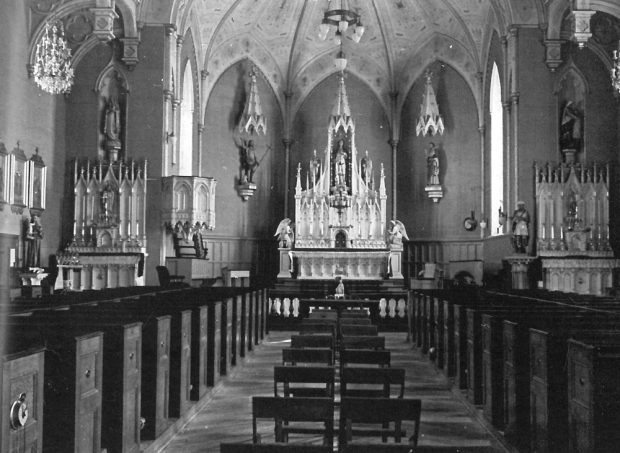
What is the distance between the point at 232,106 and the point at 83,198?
9.64 metres

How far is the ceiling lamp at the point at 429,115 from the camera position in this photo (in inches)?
1095

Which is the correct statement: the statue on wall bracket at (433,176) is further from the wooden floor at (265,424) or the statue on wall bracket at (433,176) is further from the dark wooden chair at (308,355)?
the dark wooden chair at (308,355)

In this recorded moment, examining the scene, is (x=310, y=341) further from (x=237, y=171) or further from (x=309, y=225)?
(x=237, y=171)

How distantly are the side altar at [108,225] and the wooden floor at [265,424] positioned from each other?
842cm

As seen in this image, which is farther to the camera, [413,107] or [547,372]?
[413,107]

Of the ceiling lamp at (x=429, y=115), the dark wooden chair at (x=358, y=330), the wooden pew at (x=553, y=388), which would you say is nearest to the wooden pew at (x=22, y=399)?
the wooden pew at (x=553, y=388)

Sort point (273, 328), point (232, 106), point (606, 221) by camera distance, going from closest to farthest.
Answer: point (273, 328)
point (606, 221)
point (232, 106)

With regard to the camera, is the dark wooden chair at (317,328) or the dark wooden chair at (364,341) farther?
the dark wooden chair at (317,328)

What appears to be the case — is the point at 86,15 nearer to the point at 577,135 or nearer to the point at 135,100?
the point at 135,100

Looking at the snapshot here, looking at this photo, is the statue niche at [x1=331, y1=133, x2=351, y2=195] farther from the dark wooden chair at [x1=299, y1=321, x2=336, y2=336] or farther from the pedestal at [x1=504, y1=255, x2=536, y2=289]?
the dark wooden chair at [x1=299, y1=321, x2=336, y2=336]

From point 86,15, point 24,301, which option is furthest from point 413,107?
point 24,301

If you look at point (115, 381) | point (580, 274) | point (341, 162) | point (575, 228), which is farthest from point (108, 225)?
point (115, 381)

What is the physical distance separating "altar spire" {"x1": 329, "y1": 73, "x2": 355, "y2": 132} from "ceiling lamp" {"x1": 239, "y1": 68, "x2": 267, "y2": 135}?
271 cm

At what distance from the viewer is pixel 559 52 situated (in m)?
21.0
